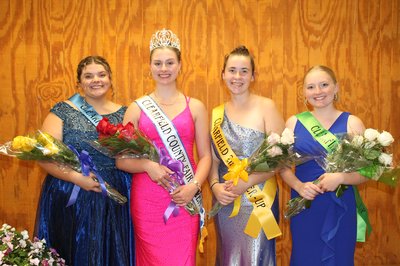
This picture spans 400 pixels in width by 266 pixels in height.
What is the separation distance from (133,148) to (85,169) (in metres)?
0.30

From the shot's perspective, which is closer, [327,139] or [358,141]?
[358,141]

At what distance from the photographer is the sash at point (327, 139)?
225 cm

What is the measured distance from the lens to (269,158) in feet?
6.88

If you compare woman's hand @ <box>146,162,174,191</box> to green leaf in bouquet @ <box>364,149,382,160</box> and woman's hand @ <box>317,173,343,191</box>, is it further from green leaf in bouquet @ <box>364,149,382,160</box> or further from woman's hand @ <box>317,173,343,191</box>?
green leaf in bouquet @ <box>364,149,382,160</box>

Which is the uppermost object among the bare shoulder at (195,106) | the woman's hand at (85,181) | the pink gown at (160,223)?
the bare shoulder at (195,106)

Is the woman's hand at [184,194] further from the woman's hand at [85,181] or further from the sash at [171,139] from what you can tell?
the woman's hand at [85,181]

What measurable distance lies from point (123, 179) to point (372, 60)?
2.18 m

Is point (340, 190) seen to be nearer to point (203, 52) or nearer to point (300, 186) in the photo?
point (300, 186)

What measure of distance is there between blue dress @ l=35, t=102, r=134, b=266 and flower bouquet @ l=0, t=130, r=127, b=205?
0.30 ft

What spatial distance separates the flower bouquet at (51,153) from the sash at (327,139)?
3.27ft

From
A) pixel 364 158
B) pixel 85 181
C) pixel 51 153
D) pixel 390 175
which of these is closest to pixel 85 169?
pixel 85 181

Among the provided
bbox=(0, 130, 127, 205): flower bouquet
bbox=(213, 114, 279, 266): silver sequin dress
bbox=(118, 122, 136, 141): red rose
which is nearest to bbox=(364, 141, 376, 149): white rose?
bbox=(213, 114, 279, 266): silver sequin dress

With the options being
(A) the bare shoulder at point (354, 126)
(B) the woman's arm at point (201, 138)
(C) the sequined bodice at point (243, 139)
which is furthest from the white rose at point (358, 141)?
(B) the woman's arm at point (201, 138)

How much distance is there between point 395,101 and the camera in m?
3.60
